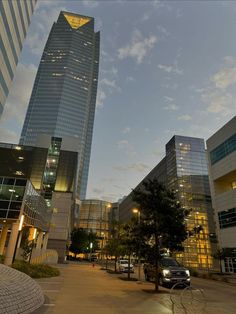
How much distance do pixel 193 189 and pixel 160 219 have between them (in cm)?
5286

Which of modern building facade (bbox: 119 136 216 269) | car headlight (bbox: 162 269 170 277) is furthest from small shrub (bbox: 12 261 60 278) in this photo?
modern building facade (bbox: 119 136 216 269)

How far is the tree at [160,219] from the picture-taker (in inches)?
609

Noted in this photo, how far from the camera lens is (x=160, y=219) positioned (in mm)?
15445

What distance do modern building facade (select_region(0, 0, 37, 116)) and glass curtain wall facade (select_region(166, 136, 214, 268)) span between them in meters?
43.2

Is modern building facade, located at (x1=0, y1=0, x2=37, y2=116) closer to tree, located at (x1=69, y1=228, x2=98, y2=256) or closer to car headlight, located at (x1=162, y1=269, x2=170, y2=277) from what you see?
car headlight, located at (x1=162, y1=269, x2=170, y2=277)

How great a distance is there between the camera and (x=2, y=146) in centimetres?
9212

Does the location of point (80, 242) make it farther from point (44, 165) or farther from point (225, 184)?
point (225, 184)

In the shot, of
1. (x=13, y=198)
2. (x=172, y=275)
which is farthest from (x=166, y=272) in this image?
(x=13, y=198)

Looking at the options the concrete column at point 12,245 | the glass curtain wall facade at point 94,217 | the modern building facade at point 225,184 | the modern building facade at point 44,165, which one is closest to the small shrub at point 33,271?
the concrete column at point 12,245

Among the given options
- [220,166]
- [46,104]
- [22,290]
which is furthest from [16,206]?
[46,104]

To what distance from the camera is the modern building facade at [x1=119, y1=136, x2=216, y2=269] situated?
58.9 meters

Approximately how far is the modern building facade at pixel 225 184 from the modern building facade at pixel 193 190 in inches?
575

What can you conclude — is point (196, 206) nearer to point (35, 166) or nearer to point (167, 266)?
point (167, 266)

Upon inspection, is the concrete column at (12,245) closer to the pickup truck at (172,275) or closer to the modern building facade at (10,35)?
the pickup truck at (172,275)
